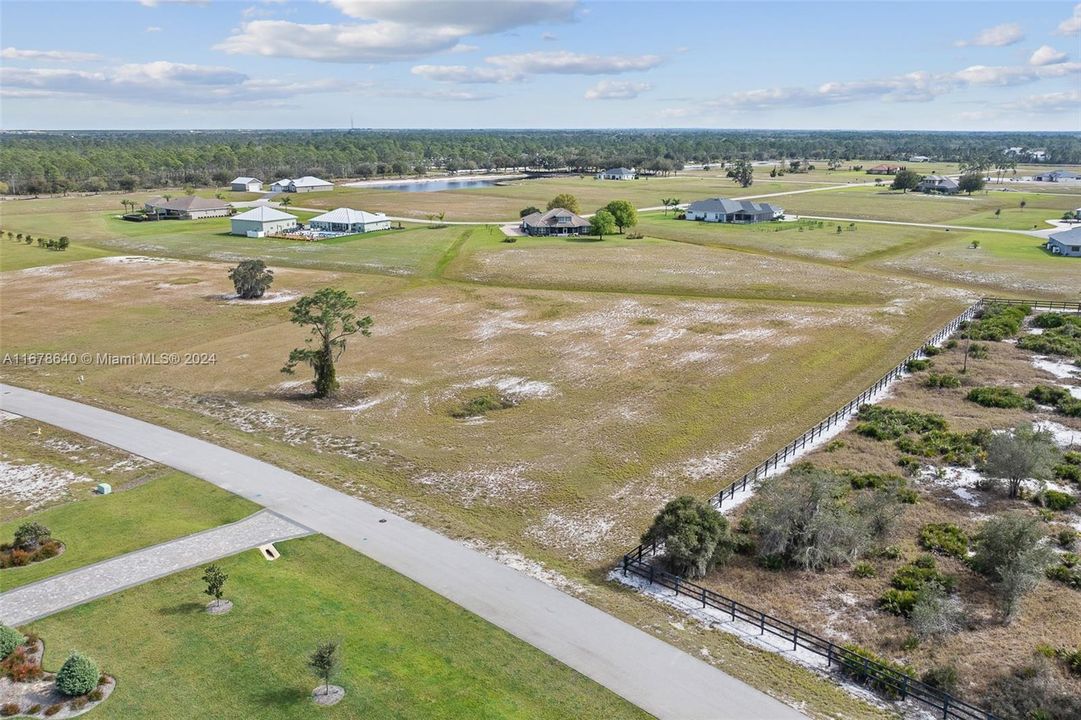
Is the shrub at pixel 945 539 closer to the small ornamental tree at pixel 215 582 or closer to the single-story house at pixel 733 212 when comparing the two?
the small ornamental tree at pixel 215 582

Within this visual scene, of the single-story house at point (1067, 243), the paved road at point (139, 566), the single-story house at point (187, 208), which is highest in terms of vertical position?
the single-story house at point (187, 208)

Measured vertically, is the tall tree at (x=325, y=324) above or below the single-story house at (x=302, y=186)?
below

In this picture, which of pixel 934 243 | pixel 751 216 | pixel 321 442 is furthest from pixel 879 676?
pixel 751 216

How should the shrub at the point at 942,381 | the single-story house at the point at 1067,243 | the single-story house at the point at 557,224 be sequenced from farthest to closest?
the single-story house at the point at 557,224 → the single-story house at the point at 1067,243 → the shrub at the point at 942,381

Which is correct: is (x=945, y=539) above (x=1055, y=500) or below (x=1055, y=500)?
below

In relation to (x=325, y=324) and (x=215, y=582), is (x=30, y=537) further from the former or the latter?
(x=325, y=324)

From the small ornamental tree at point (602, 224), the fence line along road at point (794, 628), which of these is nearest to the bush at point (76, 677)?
the fence line along road at point (794, 628)

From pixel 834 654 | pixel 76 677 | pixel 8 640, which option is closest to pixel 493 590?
pixel 834 654
